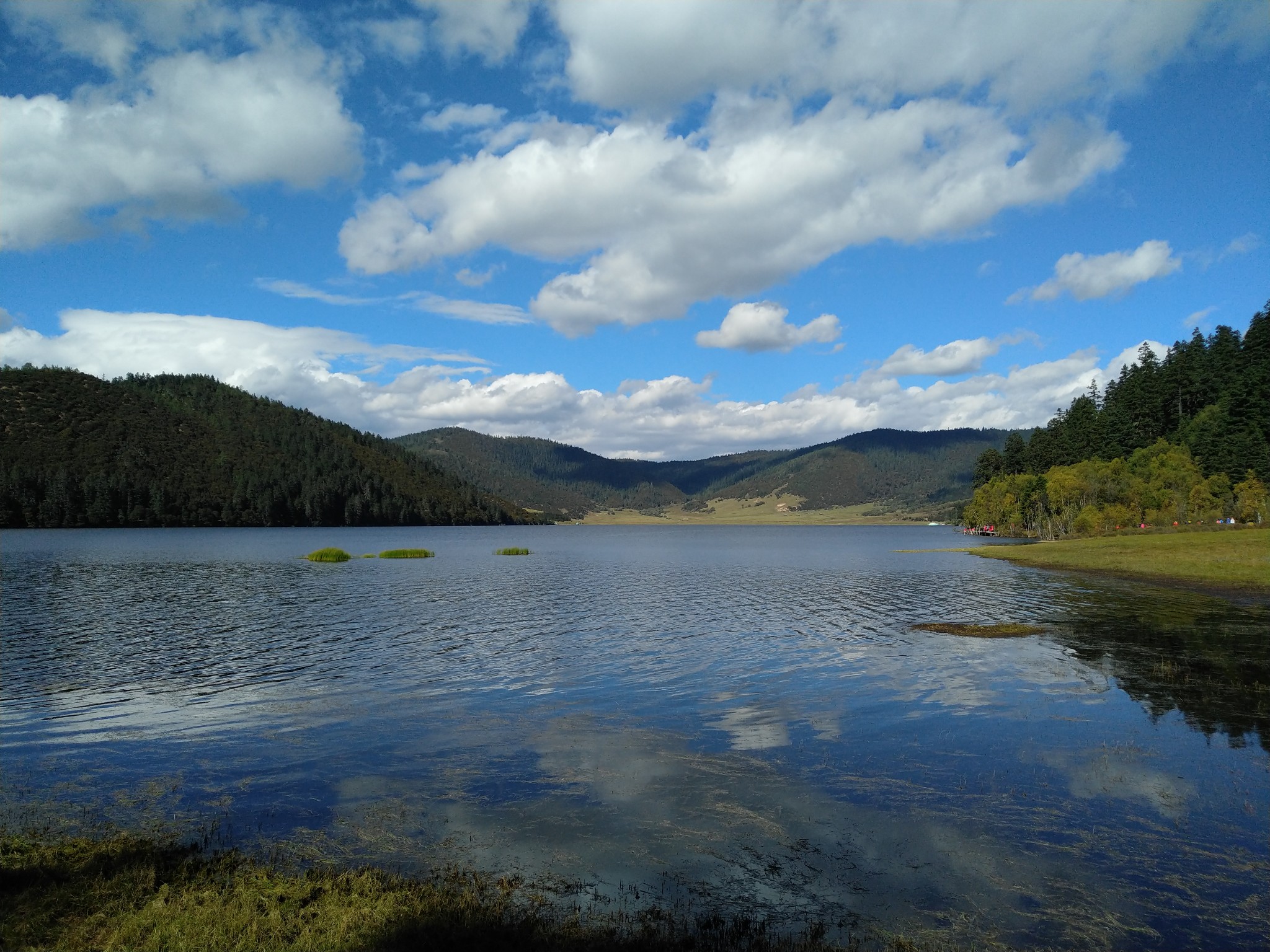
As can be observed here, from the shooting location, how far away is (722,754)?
21.2 m

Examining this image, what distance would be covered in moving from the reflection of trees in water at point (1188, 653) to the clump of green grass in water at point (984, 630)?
181cm

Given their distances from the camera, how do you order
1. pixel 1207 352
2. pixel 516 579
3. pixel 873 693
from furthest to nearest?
pixel 1207 352 < pixel 516 579 < pixel 873 693

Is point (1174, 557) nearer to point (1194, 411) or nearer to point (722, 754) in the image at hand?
point (722, 754)

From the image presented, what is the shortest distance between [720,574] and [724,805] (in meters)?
76.1

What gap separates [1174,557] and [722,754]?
8039cm

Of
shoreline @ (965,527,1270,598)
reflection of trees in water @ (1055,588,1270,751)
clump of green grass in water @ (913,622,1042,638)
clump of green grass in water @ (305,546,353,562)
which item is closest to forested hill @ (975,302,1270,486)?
shoreline @ (965,527,1270,598)

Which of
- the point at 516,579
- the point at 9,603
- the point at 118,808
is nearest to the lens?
the point at 118,808

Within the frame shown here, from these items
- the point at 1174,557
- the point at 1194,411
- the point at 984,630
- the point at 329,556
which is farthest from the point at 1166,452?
the point at 329,556

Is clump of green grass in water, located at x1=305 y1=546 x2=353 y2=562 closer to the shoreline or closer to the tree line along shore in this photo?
the shoreline

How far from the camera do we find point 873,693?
28.5 meters

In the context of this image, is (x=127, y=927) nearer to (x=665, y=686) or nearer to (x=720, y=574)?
(x=665, y=686)

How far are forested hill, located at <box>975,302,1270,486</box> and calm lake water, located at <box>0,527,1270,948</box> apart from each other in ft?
344

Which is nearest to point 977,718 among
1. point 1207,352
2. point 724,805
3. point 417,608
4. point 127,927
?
point 724,805

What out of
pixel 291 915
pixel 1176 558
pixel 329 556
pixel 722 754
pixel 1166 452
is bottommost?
pixel 722 754
